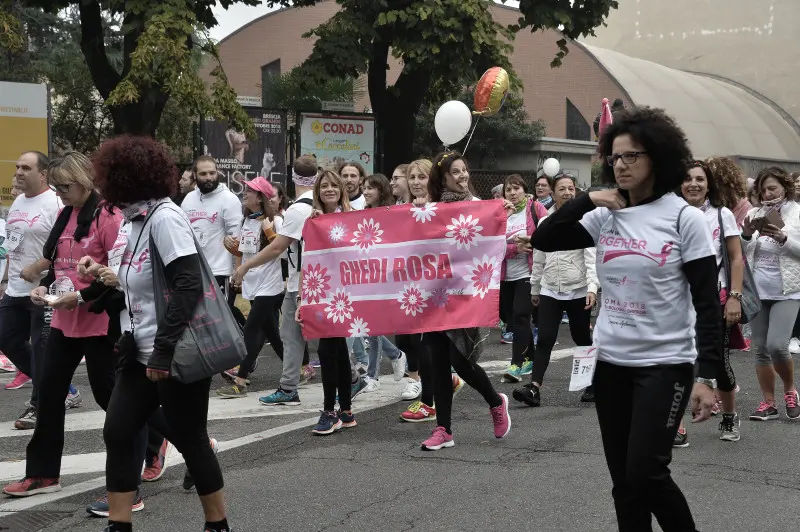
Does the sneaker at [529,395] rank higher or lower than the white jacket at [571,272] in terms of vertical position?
lower

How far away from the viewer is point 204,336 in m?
4.59

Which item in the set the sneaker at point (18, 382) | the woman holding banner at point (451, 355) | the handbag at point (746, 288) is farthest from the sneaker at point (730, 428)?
the sneaker at point (18, 382)

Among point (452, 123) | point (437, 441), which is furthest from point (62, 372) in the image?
point (452, 123)

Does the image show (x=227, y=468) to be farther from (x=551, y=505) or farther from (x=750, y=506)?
(x=750, y=506)

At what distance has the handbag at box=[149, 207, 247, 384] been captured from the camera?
14.7 ft

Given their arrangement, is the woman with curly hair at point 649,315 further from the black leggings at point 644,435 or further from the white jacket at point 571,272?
the white jacket at point 571,272

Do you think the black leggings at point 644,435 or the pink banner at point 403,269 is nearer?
the black leggings at point 644,435

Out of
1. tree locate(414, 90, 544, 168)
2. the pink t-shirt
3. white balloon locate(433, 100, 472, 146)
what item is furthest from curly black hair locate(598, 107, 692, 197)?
tree locate(414, 90, 544, 168)

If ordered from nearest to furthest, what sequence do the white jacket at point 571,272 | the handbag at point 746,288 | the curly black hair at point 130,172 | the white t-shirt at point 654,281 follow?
1. the white t-shirt at point 654,281
2. the curly black hair at point 130,172
3. the handbag at point 746,288
4. the white jacket at point 571,272

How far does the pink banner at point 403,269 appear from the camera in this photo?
7.47m

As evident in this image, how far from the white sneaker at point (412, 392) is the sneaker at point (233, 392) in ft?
4.58

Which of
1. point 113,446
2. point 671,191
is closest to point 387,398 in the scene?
point 113,446

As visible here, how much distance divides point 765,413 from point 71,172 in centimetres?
527

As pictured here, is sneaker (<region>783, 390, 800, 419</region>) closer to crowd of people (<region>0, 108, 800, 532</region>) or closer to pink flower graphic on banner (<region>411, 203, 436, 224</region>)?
crowd of people (<region>0, 108, 800, 532</region>)
